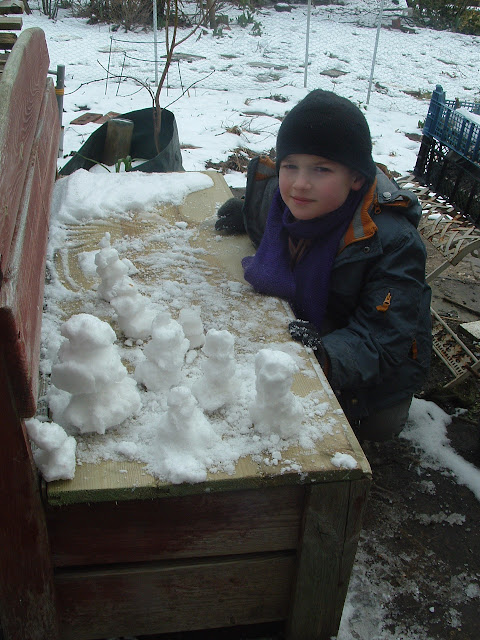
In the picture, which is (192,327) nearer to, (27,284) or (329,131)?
(27,284)

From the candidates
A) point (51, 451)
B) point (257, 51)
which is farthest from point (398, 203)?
point (257, 51)

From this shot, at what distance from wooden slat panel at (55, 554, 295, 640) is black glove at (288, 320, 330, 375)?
589 millimetres

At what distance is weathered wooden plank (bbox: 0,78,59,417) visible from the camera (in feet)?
3.60

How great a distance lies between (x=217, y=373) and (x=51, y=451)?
439 millimetres

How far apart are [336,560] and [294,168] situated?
1.24 metres

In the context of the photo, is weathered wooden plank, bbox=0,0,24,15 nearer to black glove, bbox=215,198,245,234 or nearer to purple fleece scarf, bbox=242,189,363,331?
black glove, bbox=215,198,245,234

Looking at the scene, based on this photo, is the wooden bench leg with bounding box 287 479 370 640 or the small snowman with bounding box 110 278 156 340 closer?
the wooden bench leg with bounding box 287 479 370 640

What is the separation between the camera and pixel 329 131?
1.89 meters

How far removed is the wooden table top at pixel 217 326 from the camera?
4.25 feet

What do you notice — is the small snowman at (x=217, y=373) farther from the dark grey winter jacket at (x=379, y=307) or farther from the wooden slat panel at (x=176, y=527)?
the dark grey winter jacket at (x=379, y=307)

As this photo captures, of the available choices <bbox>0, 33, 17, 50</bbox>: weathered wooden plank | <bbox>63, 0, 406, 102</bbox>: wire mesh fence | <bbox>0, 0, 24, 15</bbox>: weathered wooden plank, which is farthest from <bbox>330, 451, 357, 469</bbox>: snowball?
<bbox>63, 0, 406, 102</bbox>: wire mesh fence

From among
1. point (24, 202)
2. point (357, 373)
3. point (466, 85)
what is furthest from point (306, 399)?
point (466, 85)

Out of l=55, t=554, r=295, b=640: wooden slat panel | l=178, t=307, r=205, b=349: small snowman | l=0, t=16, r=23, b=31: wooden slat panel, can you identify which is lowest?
l=55, t=554, r=295, b=640: wooden slat panel

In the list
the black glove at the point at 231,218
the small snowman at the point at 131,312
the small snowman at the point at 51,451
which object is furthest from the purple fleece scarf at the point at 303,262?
the small snowman at the point at 51,451
